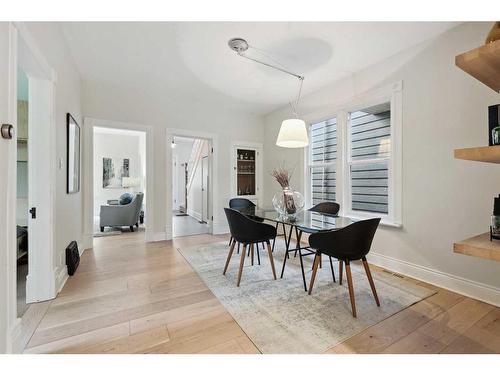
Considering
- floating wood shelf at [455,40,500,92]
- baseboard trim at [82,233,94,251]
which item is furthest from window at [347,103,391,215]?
baseboard trim at [82,233,94,251]

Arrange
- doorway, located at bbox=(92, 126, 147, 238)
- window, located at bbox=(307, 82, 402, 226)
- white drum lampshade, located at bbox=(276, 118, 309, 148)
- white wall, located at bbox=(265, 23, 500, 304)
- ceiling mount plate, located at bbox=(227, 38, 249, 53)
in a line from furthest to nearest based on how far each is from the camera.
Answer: doorway, located at bbox=(92, 126, 147, 238) → window, located at bbox=(307, 82, 402, 226) → white drum lampshade, located at bbox=(276, 118, 309, 148) → ceiling mount plate, located at bbox=(227, 38, 249, 53) → white wall, located at bbox=(265, 23, 500, 304)

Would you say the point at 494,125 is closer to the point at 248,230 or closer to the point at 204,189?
the point at 248,230

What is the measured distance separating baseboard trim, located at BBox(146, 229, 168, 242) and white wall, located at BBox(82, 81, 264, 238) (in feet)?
0.08

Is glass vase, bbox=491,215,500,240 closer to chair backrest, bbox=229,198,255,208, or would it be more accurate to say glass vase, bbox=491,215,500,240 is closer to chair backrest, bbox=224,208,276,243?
chair backrest, bbox=224,208,276,243

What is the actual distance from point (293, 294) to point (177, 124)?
3.53m

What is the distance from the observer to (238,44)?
245 cm

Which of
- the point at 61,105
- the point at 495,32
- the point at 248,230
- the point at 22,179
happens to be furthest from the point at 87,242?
the point at 495,32

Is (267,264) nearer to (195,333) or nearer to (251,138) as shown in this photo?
(195,333)

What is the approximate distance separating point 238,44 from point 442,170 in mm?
2519

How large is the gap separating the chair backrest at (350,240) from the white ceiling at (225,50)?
1.91 metres

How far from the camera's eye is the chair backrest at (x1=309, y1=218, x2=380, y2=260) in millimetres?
1805

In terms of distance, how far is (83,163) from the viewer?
3.52m
